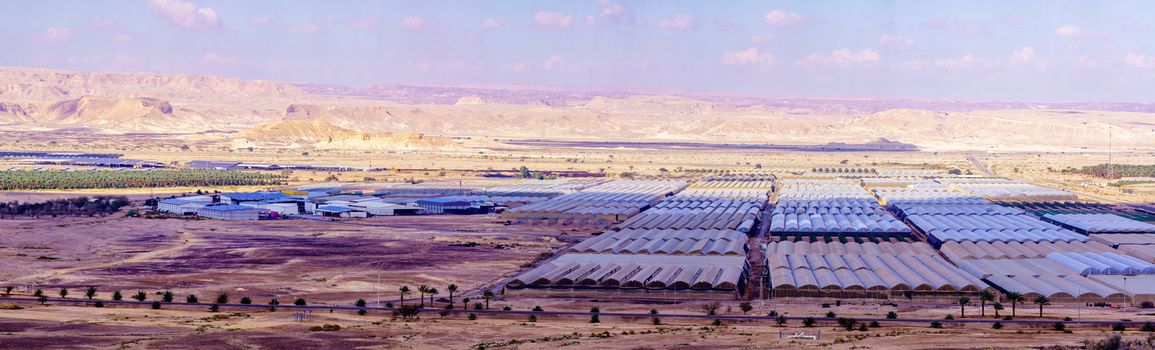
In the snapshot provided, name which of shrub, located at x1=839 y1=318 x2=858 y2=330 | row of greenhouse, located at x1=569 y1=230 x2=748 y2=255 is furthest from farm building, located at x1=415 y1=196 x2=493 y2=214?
shrub, located at x1=839 y1=318 x2=858 y2=330

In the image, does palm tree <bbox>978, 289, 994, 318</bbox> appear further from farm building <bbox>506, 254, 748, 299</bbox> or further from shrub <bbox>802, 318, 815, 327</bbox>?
farm building <bbox>506, 254, 748, 299</bbox>

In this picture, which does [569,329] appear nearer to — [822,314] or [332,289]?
Result: [822,314]

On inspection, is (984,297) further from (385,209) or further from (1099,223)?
(385,209)

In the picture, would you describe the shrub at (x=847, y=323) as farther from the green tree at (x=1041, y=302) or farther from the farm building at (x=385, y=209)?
the farm building at (x=385, y=209)

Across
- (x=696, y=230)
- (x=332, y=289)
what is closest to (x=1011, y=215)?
(x=696, y=230)

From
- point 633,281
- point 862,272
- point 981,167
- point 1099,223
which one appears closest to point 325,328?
point 633,281

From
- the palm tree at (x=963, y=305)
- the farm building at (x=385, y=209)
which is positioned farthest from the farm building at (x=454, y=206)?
the palm tree at (x=963, y=305)
